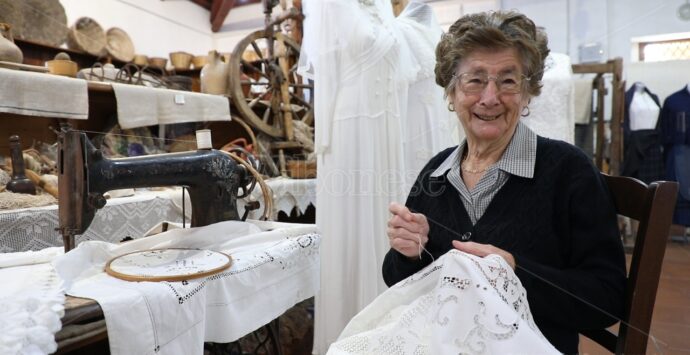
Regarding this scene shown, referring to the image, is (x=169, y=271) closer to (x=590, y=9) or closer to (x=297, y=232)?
(x=297, y=232)

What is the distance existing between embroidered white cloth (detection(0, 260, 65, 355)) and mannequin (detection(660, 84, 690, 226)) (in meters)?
1.65

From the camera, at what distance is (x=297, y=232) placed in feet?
3.60

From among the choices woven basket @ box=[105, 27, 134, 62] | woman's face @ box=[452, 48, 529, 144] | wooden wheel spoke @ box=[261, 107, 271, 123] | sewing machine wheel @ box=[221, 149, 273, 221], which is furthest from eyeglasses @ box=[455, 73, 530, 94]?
woven basket @ box=[105, 27, 134, 62]

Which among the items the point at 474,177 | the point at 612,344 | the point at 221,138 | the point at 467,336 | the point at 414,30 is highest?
the point at 414,30

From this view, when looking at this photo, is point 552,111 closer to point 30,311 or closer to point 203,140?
point 203,140

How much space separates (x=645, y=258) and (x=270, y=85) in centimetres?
252

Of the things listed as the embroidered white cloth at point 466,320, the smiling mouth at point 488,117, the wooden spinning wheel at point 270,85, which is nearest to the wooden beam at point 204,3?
the wooden spinning wheel at point 270,85

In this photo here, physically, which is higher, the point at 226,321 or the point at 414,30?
the point at 414,30

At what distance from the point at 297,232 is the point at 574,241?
63 cm

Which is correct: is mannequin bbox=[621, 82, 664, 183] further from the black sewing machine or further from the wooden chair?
the black sewing machine

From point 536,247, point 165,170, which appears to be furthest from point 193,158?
point 536,247

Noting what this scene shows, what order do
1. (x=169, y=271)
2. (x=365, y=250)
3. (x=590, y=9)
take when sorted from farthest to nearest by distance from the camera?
(x=590, y=9)
(x=365, y=250)
(x=169, y=271)

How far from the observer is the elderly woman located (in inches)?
31.6

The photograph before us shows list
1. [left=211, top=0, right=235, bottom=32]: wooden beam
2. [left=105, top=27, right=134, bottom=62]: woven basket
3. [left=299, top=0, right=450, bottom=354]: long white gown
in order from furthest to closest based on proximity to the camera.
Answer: [left=211, top=0, right=235, bottom=32]: wooden beam, [left=105, top=27, right=134, bottom=62]: woven basket, [left=299, top=0, right=450, bottom=354]: long white gown
